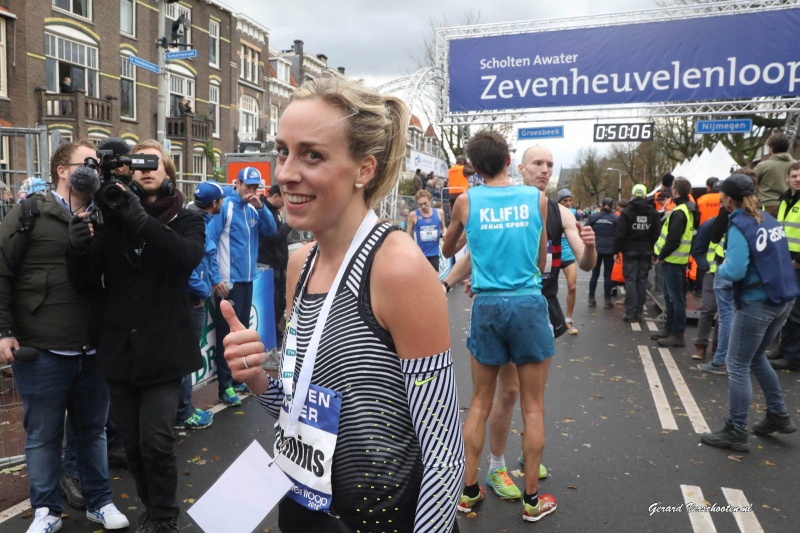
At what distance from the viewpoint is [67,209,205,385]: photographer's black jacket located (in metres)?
3.07

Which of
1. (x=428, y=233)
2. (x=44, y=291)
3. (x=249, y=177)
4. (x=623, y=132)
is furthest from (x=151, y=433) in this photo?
(x=623, y=132)

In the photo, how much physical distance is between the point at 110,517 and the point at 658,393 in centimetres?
523

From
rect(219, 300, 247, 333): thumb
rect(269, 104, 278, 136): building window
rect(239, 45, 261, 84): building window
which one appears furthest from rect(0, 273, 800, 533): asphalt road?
rect(269, 104, 278, 136): building window

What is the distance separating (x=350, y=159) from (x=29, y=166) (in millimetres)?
4641

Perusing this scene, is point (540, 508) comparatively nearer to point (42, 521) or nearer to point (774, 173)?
point (42, 521)

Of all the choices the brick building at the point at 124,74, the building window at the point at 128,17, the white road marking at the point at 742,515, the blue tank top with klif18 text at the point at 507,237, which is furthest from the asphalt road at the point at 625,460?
the building window at the point at 128,17

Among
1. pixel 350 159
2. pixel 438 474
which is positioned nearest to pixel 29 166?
pixel 350 159

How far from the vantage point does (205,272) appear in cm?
517

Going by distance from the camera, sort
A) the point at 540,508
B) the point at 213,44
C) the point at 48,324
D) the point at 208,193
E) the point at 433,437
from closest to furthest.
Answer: the point at 433,437 < the point at 48,324 < the point at 540,508 < the point at 208,193 < the point at 213,44

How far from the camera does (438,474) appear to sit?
1.36 meters

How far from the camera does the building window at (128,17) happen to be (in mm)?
27562

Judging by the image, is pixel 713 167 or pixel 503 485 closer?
pixel 503 485

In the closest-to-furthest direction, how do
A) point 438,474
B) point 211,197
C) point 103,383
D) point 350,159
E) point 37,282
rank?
point 438,474 → point 350,159 → point 37,282 → point 103,383 → point 211,197

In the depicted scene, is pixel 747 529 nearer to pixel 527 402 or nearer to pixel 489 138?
pixel 527 402
